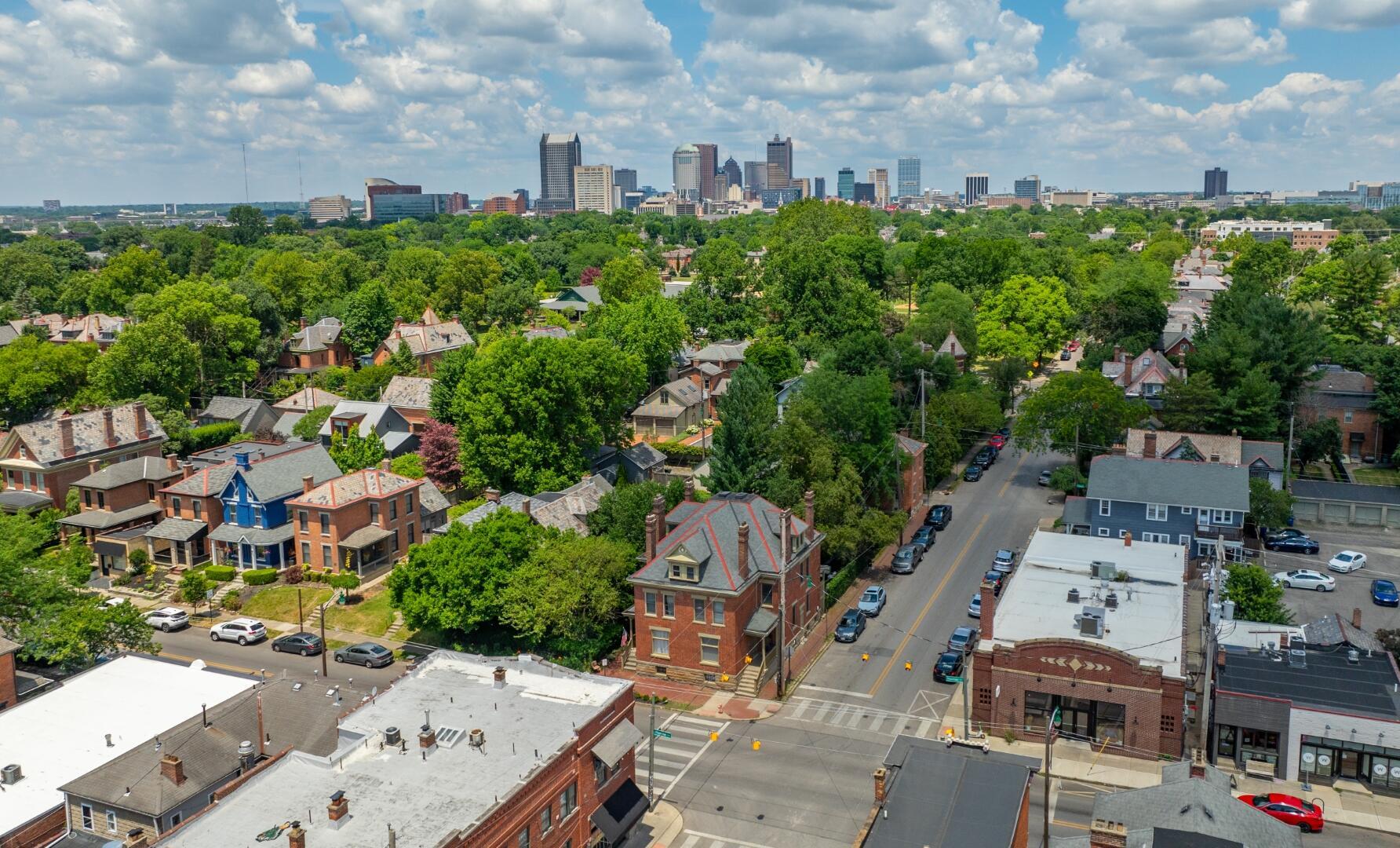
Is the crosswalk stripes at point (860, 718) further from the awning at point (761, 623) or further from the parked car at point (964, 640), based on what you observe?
the parked car at point (964, 640)

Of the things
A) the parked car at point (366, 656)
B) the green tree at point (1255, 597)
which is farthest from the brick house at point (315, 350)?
the green tree at point (1255, 597)

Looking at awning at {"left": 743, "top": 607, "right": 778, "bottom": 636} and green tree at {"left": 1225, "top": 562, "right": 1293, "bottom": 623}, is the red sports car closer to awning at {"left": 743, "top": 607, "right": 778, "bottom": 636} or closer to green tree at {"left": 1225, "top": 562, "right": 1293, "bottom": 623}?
green tree at {"left": 1225, "top": 562, "right": 1293, "bottom": 623}

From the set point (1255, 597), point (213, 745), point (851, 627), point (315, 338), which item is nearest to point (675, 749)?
point (851, 627)

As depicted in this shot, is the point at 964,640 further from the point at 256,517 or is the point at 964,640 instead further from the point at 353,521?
the point at 256,517

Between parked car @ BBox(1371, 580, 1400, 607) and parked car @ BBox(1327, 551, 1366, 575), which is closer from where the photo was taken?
parked car @ BBox(1371, 580, 1400, 607)

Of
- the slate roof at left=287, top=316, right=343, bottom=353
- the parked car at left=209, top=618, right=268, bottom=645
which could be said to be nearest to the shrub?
the parked car at left=209, top=618, right=268, bottom=645

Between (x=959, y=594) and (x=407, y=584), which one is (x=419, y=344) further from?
(x=959, y=594)

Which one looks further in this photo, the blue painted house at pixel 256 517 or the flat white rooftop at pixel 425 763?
the blue painted house at pixel 256 517
